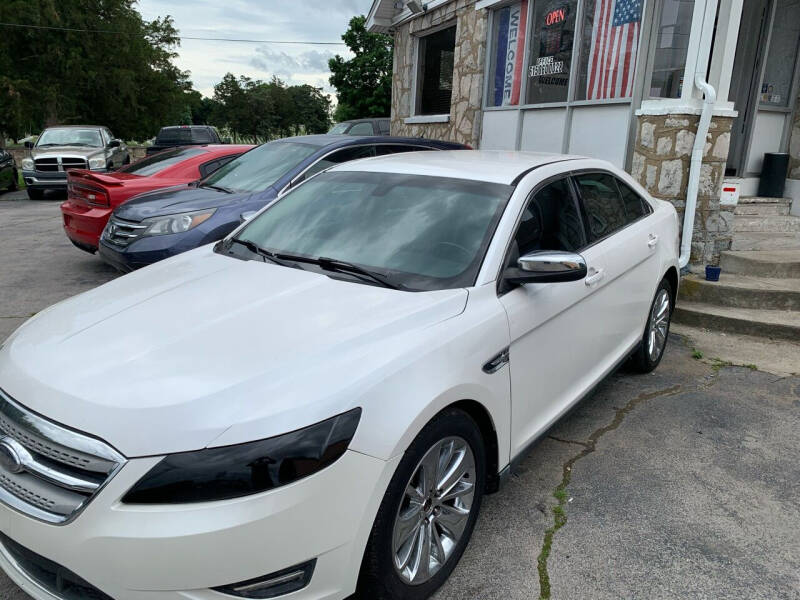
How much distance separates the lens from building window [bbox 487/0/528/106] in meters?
9.67

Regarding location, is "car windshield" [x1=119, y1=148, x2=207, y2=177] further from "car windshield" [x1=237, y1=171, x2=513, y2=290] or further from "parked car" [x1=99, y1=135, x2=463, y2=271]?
"car windshield" [x1=237, y1=171, x2=513, y2=290]

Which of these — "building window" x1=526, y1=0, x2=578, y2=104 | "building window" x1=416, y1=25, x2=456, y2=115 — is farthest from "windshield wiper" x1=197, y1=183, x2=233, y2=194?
"building window" x1=416, y1=25, x2=456, y2=115

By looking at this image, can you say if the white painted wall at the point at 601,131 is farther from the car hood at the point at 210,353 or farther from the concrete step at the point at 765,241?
the car hood at the point at 210,353

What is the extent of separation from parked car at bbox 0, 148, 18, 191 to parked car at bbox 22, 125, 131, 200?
95 centimetres

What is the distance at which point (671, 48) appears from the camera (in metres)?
7.10

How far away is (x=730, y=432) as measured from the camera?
3.92 metres

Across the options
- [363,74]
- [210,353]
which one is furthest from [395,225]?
[363,74]

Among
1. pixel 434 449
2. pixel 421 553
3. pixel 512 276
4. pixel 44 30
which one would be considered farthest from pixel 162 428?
pixel 44 30

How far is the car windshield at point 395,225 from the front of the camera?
2848mm

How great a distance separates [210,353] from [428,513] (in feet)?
3.24

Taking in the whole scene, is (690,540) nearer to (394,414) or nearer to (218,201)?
(394,414)

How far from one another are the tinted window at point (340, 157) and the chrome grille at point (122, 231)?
1660 mm

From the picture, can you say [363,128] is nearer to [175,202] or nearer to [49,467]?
[175,202]

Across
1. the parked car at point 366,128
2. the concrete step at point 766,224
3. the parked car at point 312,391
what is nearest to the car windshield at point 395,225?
the parked car at point 312,391
